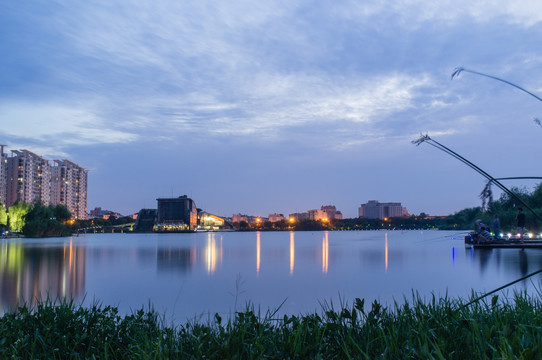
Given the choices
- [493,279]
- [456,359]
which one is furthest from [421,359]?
[493,279]

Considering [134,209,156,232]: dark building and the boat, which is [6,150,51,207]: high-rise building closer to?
[134,209,156,232]: dark building

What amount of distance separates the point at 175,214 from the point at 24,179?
57.4 m

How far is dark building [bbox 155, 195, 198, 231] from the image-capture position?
187 m

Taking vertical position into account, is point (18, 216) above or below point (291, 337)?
above

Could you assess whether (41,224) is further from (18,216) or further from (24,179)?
(24,179)

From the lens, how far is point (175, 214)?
189 meters

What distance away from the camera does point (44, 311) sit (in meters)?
4.86

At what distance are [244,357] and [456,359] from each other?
5.03ft

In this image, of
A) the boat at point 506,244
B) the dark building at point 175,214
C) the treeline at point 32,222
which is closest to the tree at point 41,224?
the treeline at point 32,222

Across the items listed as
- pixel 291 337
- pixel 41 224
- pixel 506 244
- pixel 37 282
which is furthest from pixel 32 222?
pixel 291 337

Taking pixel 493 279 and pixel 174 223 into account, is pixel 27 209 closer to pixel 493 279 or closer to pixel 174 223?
pixel 493 279

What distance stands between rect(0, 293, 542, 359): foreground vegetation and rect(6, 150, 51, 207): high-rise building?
17106 cm

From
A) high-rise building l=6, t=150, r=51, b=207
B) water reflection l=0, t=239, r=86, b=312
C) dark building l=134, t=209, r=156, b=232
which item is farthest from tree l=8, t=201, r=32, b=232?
dark building l=134, t=209, r=156, b=232

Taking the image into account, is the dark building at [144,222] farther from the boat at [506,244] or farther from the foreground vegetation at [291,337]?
the foreground vegetation at [291,337]
